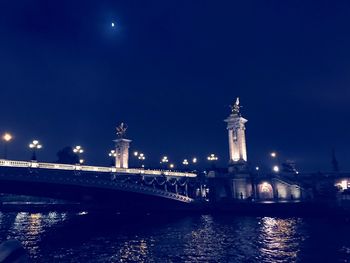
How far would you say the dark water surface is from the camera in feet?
75.8

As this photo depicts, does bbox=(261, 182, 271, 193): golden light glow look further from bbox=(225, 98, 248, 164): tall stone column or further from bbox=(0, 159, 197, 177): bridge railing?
bbox=(0, 159, 197, 177): bridge railing

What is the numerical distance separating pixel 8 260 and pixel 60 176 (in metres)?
27.0

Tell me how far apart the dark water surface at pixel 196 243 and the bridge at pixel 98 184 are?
610cm

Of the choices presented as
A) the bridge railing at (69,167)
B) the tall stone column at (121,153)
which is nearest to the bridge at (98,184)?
the bridge railing at (69,167)

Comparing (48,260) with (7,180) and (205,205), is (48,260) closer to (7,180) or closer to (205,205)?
(7,180)

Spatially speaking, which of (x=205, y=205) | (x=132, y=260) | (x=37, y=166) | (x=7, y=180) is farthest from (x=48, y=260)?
(x=205, y=205)

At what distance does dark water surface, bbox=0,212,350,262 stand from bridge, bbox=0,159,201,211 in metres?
6.10

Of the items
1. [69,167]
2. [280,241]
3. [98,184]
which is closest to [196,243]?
[280,241]

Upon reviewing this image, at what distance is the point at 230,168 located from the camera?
7500cm

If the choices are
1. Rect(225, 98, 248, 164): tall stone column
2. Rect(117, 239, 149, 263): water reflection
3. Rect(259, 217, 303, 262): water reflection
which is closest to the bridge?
Rect(225, 98, 248, 164): tall stone column

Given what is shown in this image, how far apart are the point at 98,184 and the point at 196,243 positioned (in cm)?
1923

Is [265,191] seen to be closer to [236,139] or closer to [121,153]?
[236,139]

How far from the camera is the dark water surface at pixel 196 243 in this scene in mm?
23109

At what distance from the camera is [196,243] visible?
93.9 ft
